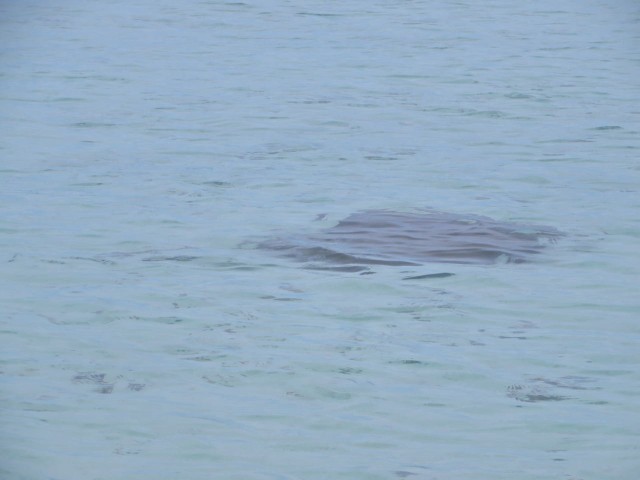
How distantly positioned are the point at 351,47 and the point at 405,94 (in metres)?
3.00

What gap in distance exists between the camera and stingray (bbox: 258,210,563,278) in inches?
283

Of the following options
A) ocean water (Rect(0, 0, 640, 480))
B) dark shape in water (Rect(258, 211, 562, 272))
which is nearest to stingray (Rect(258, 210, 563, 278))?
dark shape in water (Rect(258, 211, 562, 272))

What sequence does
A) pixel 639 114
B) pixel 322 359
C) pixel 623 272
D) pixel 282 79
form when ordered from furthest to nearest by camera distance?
1. pixel 282 79
2. pixel 639 114
3. pixel 623 272
4. pixel 322 359

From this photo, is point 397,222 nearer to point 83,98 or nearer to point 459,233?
point 459,233

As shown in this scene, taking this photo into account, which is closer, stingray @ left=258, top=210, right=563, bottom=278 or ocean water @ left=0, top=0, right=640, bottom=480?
ocean water @ left=0, top=0, right=640, bottom=480

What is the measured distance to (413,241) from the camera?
24.7ft

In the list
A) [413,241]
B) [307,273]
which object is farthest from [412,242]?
[307,273]

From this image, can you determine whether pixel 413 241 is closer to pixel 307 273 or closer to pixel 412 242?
pixel 412 242

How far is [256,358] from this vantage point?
18.2 ft

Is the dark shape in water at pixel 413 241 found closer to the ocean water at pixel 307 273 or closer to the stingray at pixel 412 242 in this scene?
the stingray at pixel 412 242

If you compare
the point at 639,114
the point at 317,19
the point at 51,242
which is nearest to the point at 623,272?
the point at 51,242

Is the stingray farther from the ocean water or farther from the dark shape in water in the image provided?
the ocean water

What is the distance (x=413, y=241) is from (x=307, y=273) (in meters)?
0.95

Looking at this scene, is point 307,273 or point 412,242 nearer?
point 307,273
